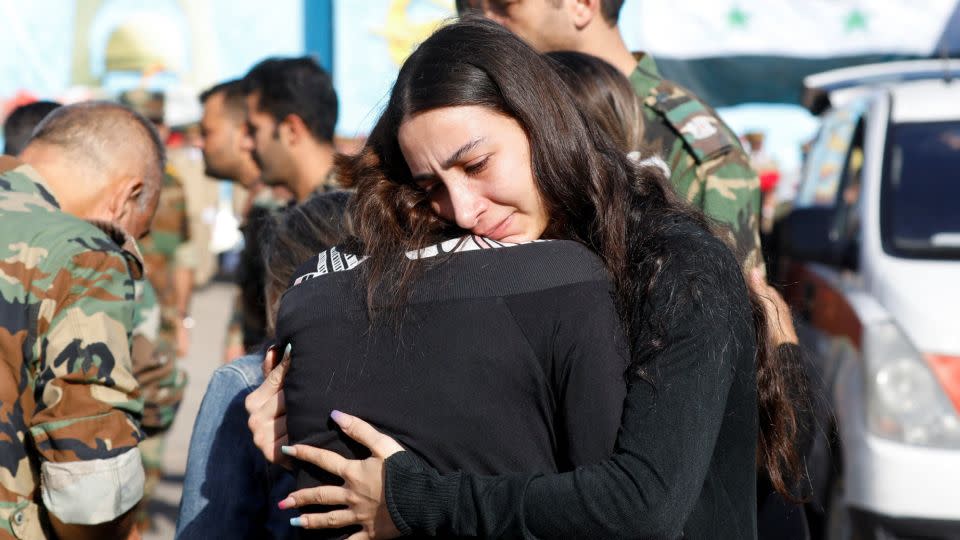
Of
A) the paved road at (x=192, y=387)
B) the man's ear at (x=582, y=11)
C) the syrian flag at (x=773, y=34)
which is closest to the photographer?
the man's ear at (x=582, y=11)

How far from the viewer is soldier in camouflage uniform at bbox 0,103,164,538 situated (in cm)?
245

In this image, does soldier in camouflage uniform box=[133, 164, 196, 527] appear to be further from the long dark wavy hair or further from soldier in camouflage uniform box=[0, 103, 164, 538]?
the long dark wavy hair

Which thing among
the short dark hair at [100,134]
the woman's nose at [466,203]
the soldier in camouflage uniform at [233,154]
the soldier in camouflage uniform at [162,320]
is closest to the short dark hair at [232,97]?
the soldier in camouflage uniform at [233,154]

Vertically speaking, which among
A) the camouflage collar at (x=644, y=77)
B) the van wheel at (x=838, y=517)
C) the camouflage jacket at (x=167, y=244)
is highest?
the camouflage collar at (x=644, y=77)

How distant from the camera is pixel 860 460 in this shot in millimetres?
3775

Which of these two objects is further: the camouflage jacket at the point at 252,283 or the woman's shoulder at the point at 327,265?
the camouflage jacket at the point at 252,283

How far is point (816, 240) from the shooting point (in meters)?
4.46

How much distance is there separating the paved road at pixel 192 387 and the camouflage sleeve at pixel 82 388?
208cm

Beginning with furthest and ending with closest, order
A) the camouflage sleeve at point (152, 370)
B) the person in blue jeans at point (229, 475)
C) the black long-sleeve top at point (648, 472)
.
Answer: the camouflage sleeve at point (152, 370) → the person in blue jeans at point (229, 475) → the black long-sleeve top at point (648, 472)

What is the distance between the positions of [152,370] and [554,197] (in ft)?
9.02

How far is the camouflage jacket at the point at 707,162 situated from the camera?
9.12 ft

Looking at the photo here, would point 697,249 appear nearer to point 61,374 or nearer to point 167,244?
point 61,374

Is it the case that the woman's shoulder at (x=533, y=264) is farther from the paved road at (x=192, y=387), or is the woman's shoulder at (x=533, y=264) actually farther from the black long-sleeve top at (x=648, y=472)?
the paved road at (x=192, y=387)

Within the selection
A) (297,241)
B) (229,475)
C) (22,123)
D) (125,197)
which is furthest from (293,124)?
(229,475)
